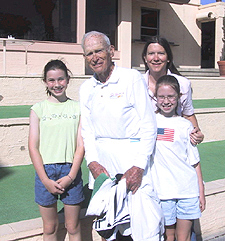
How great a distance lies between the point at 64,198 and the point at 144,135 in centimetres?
80

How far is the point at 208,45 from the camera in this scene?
15.7 m

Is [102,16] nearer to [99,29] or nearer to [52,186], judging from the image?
[99,29]

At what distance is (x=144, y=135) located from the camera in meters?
2.31

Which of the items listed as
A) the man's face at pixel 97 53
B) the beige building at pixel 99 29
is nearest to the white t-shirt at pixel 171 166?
the man's face at pixel 97 53

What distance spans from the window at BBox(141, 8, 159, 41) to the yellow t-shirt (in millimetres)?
10774

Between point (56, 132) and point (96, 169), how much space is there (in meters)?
0.45

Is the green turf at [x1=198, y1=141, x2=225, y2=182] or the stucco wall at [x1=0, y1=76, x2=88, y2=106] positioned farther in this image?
the stucco wall at [x1=0, y1=76, x2=88, y2=106]

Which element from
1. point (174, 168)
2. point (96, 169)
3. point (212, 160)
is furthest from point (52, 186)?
point (212, 160)

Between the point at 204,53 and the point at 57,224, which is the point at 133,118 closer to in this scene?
the point at 57,224

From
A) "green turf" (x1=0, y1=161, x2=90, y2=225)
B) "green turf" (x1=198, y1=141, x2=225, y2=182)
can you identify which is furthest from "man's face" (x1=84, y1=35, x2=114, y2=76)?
"green turf" (x1=198, y1=141, x2=225, y2=182)

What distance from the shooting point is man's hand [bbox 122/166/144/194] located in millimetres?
2254

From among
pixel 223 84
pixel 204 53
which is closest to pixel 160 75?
pixel 223 84

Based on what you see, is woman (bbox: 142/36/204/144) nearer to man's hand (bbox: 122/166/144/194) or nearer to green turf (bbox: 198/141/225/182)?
man's hand (bbox: 122/166/144/194)

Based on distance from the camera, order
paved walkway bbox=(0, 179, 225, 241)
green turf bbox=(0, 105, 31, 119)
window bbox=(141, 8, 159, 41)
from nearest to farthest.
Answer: paved walkway bbox=(0, 179, 225, 241), green turf bbox=(0, 105, 31, 119), window bbox=(141, 8, 159, 41)
